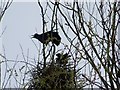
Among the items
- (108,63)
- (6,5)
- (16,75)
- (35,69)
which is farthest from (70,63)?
(108,63)

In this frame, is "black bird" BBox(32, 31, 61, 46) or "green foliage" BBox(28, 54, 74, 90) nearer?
"green foliage" BBox(28, 54, 74, 90)

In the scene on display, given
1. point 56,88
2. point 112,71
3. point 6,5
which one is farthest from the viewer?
point 6,5

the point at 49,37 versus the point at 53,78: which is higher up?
the point at 49,37

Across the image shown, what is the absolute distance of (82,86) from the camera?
2.05 metres

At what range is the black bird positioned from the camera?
2.12 metres

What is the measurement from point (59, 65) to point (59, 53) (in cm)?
10

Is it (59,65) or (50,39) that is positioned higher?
(50,39)

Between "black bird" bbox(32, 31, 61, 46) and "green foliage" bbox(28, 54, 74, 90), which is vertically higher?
"black bird" bbox(32, 31, 61, 46)

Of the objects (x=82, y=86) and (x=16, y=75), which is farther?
(x=16, y=75)

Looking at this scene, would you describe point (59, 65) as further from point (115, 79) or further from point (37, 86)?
point (115, 79)

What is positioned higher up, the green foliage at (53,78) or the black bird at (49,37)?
the black bird at (49,37)

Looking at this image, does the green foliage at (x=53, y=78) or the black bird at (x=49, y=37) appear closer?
the green foliage at (x=53, y=78)

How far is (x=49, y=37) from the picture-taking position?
2109 mm

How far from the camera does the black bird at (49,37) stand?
6.95 ft
